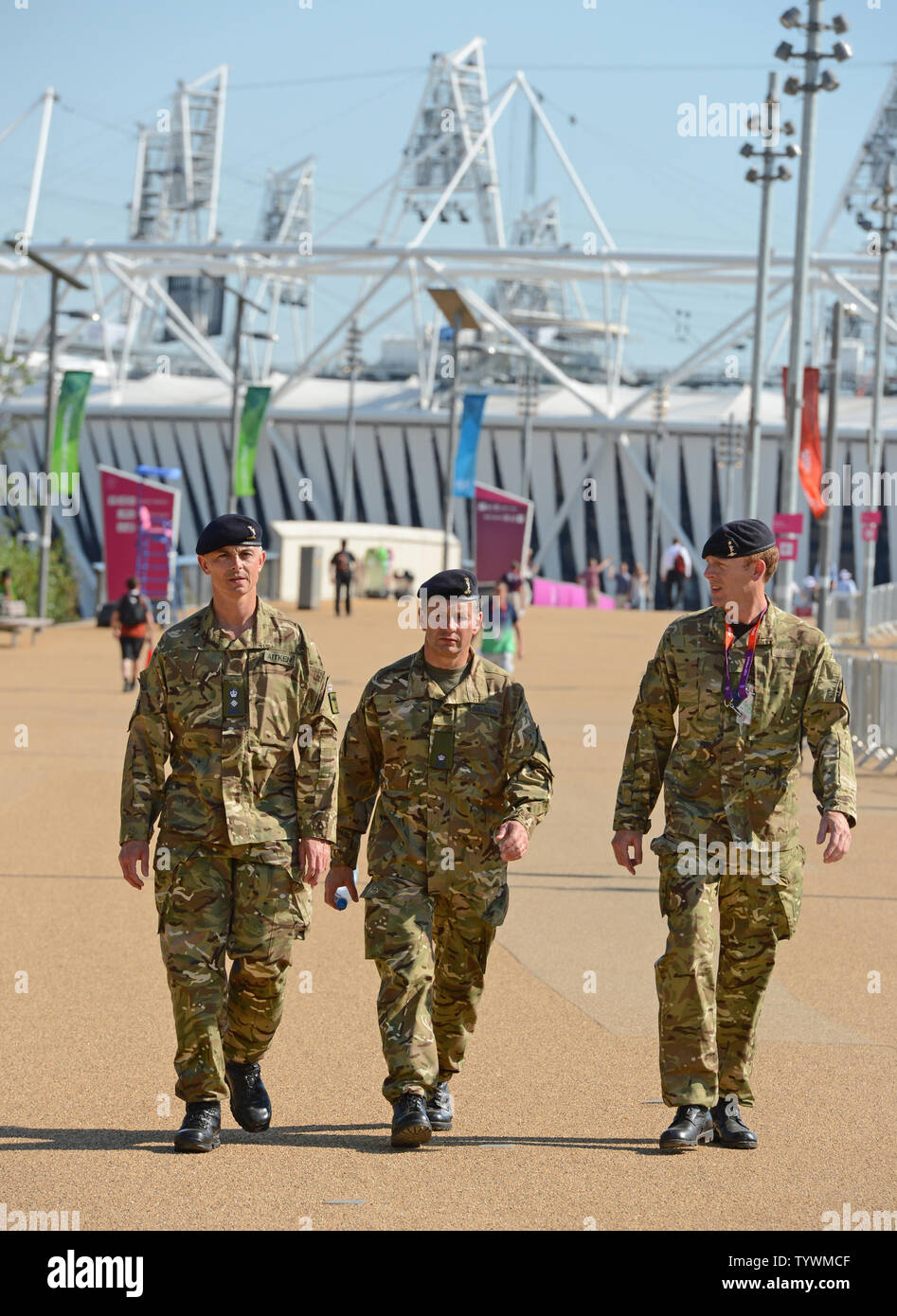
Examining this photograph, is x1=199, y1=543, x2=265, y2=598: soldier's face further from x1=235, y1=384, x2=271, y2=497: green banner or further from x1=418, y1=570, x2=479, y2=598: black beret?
x1=235, y1=384, x2=271, y2=497: green banner

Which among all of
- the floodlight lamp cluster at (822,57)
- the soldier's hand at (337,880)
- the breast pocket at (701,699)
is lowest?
the soldier's hand at (337,880)

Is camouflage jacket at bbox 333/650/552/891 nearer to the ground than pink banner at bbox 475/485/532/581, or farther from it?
nearer to the ground

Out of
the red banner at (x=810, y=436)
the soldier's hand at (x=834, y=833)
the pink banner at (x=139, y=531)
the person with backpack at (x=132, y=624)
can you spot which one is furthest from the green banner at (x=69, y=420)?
the soldier's hand at (x=834, y=833)

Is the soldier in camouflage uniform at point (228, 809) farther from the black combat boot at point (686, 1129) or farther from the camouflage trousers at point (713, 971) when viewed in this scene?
the black combat boot at point (686, 1129)

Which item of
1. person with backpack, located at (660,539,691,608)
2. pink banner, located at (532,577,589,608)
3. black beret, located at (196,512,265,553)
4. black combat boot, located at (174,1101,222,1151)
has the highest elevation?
person with backpack, located at (660,539,691,608)

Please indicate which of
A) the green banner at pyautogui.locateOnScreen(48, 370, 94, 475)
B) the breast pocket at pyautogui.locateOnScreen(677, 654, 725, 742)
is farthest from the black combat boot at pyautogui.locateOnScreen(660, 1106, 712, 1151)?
the green banner at pyautogui.locateOnScreen(48, 370, 94, 475)

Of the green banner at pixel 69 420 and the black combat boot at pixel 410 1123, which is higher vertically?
the green banner at pixel 69 420

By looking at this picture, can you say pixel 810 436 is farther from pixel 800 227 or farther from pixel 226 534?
pixel 226 534

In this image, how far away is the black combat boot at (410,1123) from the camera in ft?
18.0

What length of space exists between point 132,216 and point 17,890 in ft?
368

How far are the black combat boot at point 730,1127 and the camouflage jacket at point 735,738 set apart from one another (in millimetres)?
837

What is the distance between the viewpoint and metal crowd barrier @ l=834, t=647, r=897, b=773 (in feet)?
60.2

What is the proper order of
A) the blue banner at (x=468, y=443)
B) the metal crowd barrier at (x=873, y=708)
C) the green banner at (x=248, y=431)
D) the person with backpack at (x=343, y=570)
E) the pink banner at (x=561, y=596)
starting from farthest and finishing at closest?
the pink banner at (x=561, y=596)
the blue banner at (x=468, y=443)
the green banner at (x=248, y=431)
the person with backpack at (x=343, y=570)
the metal crowd barrier at (x=873, y=708)

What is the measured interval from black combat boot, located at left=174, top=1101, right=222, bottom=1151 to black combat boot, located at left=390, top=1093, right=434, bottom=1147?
539 mm
